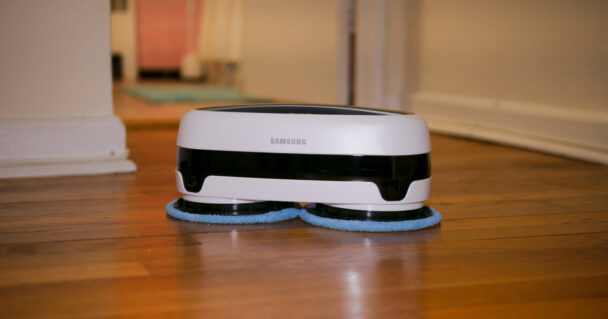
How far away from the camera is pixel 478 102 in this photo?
2154mm

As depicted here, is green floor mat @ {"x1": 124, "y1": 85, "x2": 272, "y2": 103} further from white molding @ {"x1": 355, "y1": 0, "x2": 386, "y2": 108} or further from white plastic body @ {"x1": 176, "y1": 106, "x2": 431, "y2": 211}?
white plastic body @ {"x1": 176, "y1": 106, "x2": 431, "y2": 211}

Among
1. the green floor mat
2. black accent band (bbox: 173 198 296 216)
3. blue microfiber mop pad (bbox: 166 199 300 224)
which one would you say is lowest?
the green floor mat

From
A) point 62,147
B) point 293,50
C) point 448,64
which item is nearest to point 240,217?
point 62,147

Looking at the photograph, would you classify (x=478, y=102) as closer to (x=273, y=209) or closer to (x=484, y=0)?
(x=484, y=0)

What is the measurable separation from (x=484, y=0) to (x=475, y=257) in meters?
1.43

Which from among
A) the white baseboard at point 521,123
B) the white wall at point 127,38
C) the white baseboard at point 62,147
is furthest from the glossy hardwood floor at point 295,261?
the white wall at point 127,38

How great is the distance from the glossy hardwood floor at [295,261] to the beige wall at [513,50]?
58 cm

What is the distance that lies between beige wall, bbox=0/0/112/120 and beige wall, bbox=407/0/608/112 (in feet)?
3.69

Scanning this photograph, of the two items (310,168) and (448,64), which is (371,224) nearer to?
(310,168)

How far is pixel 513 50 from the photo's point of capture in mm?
1992

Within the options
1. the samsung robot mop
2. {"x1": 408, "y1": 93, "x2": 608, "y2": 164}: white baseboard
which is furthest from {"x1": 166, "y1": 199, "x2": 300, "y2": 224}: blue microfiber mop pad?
{"x1": 408, "y1": 93, "x2": 608, "y2": 164}: white baseboard

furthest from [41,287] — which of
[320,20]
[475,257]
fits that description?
[320,20]

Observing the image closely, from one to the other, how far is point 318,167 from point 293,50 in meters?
2.56

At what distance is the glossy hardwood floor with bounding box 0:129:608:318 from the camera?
0.67m
